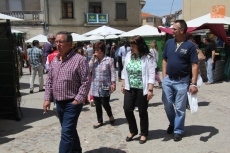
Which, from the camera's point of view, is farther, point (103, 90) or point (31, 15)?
point (31, 15)

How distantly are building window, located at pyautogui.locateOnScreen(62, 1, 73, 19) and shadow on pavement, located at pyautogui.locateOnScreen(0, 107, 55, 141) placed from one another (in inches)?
1053

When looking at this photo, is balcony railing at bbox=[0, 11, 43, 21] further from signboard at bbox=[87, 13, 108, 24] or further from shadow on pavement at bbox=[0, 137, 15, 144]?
shadow on pavement at bbox=[0, 137, 15, 144]

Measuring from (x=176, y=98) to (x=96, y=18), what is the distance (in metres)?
29.7

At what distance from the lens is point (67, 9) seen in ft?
110

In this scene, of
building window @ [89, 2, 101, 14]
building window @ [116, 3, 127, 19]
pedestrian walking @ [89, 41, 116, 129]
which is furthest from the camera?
building window @ [116, 3, 127, 19]

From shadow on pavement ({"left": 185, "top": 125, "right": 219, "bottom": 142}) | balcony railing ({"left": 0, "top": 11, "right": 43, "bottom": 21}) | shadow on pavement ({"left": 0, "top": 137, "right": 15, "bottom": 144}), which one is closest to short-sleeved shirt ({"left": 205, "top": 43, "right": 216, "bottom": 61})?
shadow on pavement ({"left": 185, "top": 125, "right": 219, "bottom": 142})

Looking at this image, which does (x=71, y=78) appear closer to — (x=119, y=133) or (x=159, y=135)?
(x=119, y=133)

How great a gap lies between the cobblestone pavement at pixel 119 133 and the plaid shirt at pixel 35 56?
2678 millimetres

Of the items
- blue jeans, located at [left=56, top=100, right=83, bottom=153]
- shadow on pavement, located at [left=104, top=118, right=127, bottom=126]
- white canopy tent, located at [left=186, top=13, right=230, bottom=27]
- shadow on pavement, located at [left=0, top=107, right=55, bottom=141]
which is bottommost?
shadow on pavement, located at [left=0, top=107, right=55, bottom=141]

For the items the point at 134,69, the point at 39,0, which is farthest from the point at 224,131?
the point at 39,0

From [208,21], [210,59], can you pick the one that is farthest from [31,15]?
→ [210,59]

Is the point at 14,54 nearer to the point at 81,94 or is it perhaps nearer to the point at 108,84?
the point at 108,84

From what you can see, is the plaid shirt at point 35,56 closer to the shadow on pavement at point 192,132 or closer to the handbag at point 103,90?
the handbag at point 103,90

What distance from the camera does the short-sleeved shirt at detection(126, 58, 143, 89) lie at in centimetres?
475
